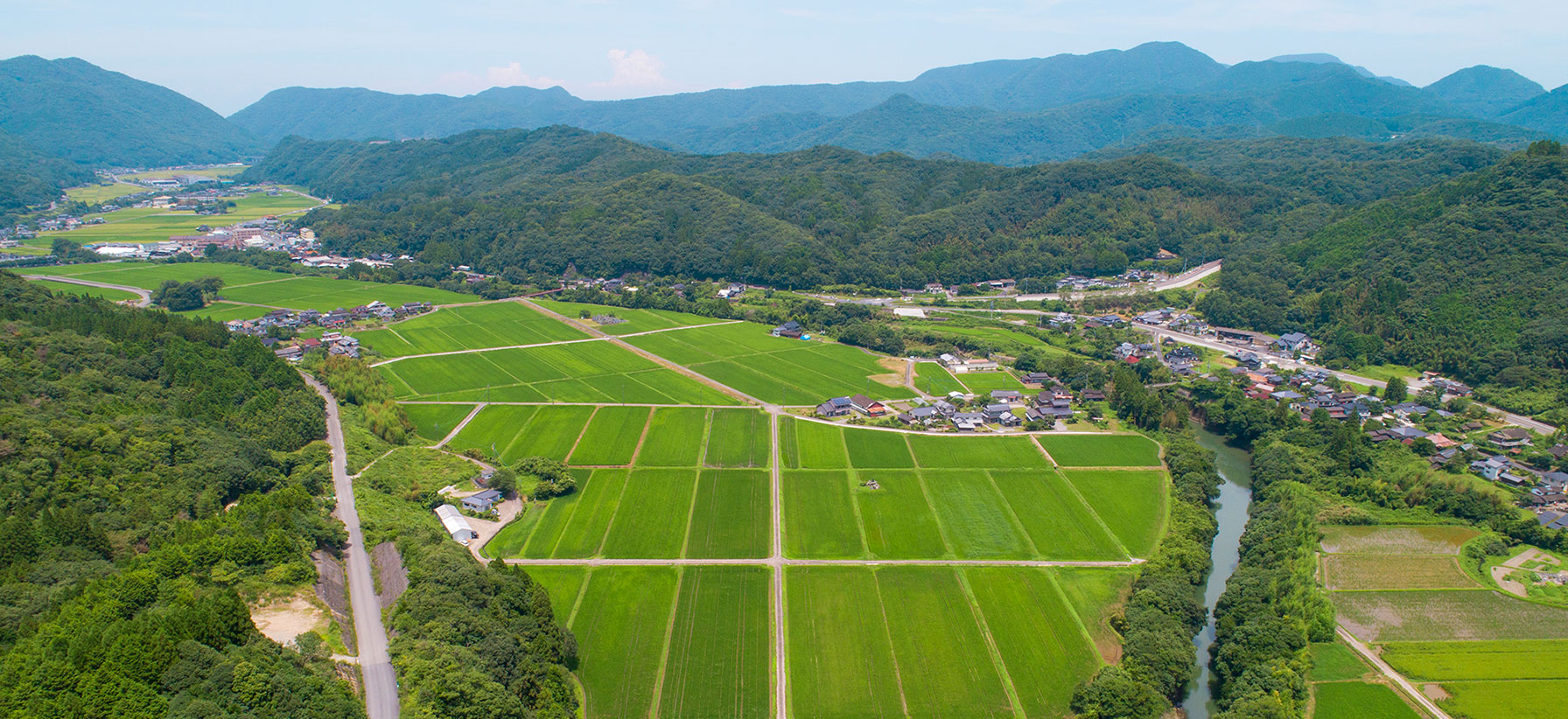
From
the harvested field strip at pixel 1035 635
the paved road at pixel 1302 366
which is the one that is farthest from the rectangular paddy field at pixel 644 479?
the paved road at pixel 1302 366

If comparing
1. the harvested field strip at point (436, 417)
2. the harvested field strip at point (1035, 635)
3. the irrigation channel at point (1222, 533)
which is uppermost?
the harvested field strip at point (436, 417)

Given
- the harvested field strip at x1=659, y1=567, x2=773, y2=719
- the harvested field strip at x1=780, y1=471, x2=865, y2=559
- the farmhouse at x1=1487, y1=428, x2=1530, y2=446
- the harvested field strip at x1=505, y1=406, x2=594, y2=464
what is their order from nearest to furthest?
1. the harvested field strip at x1=659, y1=567, x2=773, y2=719
2. the harvested field strip at x1=780, y1=471, x2=865, y2=559
3. the harvested field strip at x1=505, y1=406, x2=594, y2=464
4. the farmhouse at x1=1487, y1=428, x2=1530, y2=446

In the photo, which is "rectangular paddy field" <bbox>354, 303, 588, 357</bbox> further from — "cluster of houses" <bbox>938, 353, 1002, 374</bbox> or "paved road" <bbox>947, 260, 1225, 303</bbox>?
"paved road" <bbox>947, 260, 1225, 303</bbox>

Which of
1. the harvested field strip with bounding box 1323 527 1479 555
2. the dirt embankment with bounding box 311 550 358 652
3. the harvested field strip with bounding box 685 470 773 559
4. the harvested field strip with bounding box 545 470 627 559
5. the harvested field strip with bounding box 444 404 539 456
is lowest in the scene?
the harvested field strip with bounding box 1323 527 1479 555

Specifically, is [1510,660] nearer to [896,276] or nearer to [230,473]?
[230,473]

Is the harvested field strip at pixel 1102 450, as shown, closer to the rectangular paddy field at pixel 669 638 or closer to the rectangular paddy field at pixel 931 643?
the rectangular paddy field at pixel 931 643

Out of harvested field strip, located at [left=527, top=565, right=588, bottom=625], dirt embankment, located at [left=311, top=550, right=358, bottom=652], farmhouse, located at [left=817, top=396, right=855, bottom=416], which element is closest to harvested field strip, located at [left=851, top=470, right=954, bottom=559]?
farmhouse, located at [left=817, top=396, right=855, bottom=416]

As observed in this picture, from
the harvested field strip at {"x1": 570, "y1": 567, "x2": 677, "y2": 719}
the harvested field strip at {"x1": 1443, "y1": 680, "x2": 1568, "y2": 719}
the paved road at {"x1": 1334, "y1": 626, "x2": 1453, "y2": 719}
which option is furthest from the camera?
the harvested field strip at {"x1": 570, "y1": 567, "x2": 677, "y2": 719}
